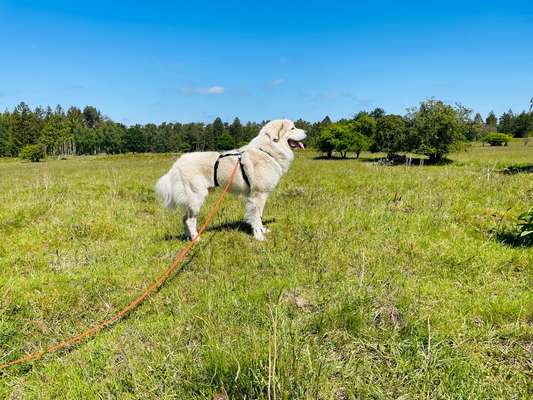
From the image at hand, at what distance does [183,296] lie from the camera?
4.83m

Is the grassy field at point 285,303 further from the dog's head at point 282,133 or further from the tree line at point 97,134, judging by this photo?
the tree line at point 97,134

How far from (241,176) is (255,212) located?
2.82 ft

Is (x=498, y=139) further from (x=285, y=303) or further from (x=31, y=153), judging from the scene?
(x=31, y=153)

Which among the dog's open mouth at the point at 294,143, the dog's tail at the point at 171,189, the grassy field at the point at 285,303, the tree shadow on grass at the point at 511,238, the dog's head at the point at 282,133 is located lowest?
the grassy field at the point at 285,303

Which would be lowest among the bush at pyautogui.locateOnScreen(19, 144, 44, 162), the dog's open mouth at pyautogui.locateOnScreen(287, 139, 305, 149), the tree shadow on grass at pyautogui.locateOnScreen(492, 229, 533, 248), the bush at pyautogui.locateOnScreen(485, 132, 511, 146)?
the tree shadow on grass at pyautogui.locateOnScreen(492, 229, 533, 248)

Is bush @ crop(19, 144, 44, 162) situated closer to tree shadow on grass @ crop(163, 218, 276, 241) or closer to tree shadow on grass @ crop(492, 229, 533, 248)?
tree shadow on grass @ crop(163, 218, 276, 241)

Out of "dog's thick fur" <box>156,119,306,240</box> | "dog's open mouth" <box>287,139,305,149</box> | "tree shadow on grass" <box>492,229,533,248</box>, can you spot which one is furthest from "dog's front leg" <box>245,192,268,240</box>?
"tree shadow on grass" <box>492,229,533,248</box>

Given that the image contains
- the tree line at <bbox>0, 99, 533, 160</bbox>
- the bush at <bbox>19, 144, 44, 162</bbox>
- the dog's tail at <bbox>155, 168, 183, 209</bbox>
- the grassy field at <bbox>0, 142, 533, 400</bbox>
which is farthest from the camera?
the bush at <bbox>19, 144, 44, 162</bbox>

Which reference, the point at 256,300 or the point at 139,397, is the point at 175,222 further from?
the point at 139,397

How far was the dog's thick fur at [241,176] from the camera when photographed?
7449mm

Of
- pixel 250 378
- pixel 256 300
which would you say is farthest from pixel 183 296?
pixel 250 378

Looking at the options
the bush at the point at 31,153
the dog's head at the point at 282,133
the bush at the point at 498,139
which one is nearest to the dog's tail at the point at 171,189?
the dog's head at the point at 282,133

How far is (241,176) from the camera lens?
760 centimetres

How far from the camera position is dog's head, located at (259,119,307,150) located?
309 inches
